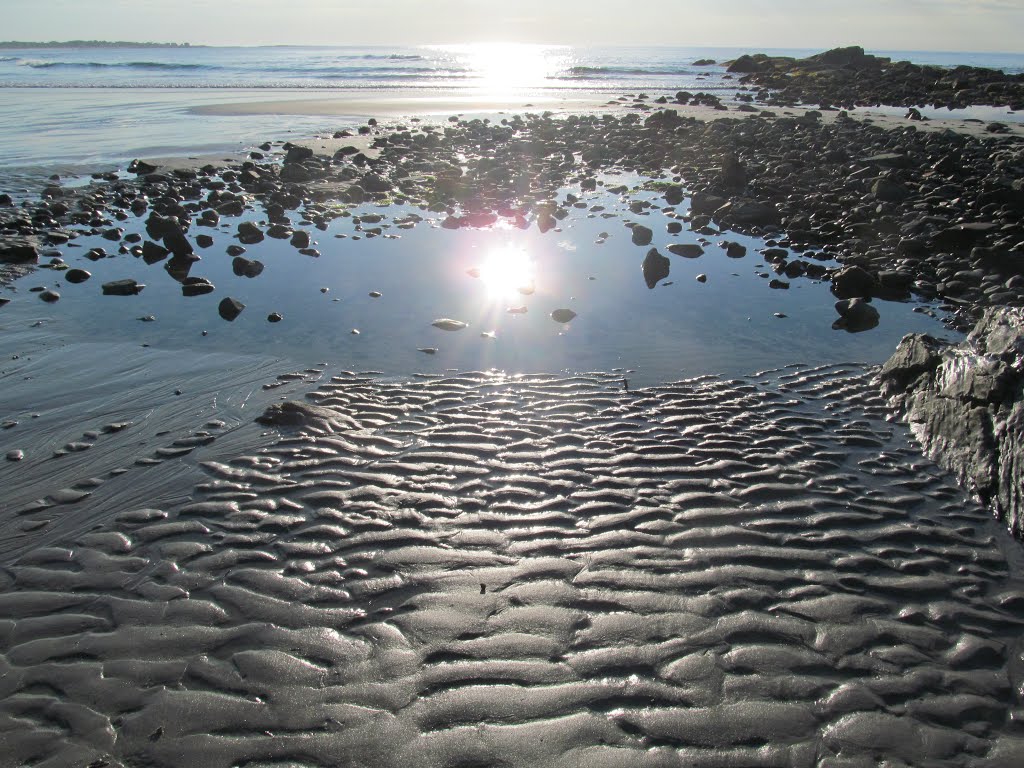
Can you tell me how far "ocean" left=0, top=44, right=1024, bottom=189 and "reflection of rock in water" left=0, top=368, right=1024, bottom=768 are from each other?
679 inches

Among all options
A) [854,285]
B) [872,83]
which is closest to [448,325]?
[854,285]

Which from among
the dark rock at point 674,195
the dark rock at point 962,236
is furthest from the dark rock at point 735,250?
the dark rock at point 674,195

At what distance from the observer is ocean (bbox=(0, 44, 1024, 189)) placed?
23.3m

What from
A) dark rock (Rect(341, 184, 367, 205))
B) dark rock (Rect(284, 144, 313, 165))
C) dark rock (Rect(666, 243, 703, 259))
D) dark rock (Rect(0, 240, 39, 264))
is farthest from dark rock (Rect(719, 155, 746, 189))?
dark rock (Rect(0, 240, 39, 264))

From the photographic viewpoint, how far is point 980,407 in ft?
21.1

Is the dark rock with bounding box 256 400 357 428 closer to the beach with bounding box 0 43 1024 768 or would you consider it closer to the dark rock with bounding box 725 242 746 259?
the beach with bounding box 0 43 1024 768

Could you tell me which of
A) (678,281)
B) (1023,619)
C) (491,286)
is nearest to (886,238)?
(678,281)

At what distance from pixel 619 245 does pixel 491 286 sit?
3.63m

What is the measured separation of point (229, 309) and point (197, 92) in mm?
41116

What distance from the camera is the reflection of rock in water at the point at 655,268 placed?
474 inches

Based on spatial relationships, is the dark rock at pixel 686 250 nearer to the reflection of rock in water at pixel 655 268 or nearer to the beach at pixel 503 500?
the beach at pixel 503 500

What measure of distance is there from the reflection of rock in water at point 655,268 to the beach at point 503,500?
274mm

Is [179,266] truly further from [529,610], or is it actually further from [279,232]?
[529,610]

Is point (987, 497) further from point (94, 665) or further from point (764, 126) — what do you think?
point (764, 126)
